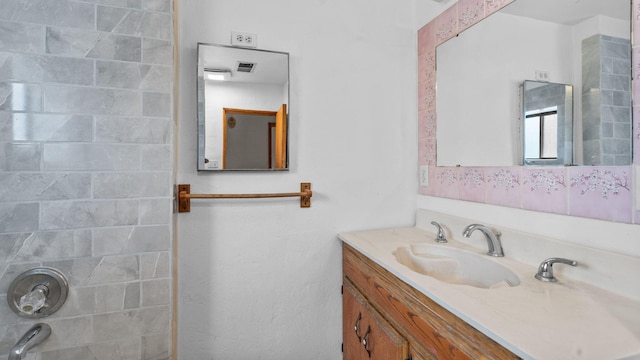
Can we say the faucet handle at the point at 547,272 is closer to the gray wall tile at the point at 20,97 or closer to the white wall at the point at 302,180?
the white wall at the point at 302,180

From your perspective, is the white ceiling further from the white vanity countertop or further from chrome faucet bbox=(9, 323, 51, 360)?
chrome faucet bbox=(9, 323, 51, 360)

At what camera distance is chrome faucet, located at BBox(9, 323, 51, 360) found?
0.95 m

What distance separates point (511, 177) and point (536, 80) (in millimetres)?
376

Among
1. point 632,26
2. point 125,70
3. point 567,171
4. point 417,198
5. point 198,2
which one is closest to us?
point 632,26

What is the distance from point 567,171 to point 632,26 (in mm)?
443

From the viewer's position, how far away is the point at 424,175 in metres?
1.72

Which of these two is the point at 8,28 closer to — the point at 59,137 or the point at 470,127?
the point at 59,137

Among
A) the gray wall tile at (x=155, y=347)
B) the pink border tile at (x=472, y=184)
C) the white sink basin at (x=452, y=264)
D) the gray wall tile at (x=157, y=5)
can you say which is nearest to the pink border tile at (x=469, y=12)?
the pink border tile at (x=472, y=184)

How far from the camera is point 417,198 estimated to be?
69.8 inches

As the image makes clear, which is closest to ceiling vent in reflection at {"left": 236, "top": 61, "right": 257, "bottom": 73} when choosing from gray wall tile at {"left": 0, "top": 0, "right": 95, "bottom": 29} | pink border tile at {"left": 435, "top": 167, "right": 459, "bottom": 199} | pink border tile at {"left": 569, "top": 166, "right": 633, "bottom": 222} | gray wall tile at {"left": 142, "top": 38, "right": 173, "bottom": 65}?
gray wall tile at {"left": 142, "top": 38, "right": 173, "bottom": 65}

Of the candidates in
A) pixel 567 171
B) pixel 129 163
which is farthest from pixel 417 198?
pixel 129 163

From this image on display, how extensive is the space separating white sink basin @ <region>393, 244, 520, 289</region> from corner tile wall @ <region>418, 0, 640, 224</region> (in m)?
0.27

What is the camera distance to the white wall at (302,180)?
1.41m

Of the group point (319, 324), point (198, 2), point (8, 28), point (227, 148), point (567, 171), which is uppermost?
point (198, 2)
